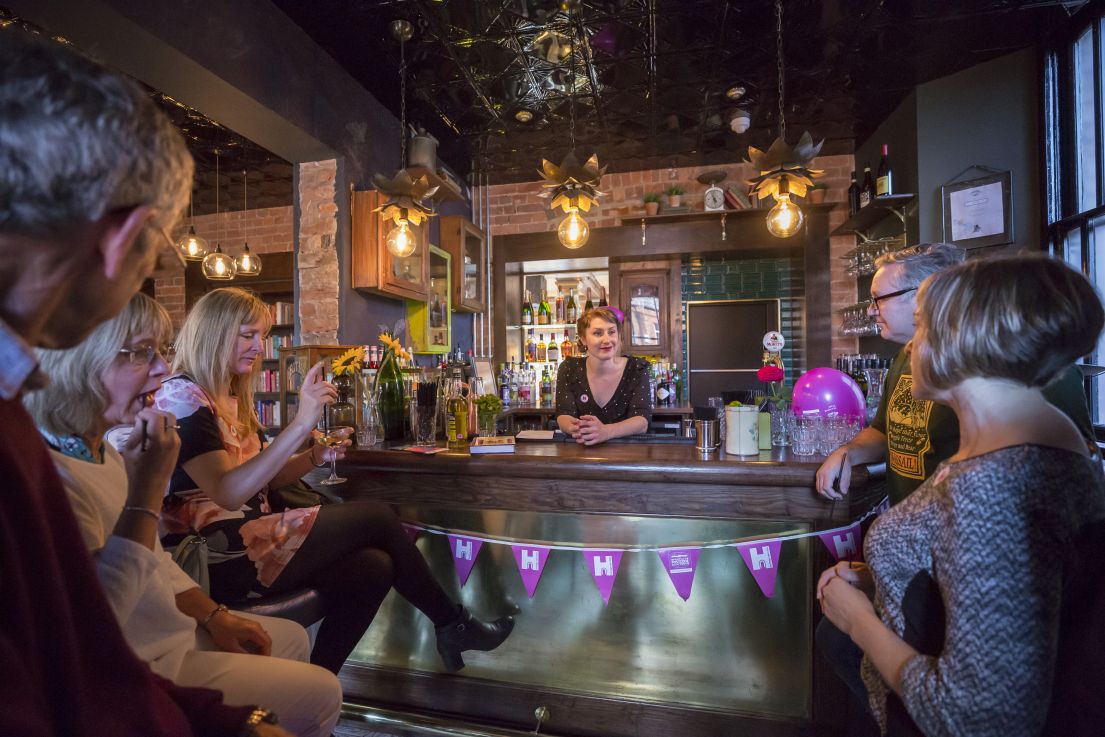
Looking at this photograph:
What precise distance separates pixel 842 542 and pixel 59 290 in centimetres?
202

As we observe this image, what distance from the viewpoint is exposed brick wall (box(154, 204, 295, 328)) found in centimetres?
616

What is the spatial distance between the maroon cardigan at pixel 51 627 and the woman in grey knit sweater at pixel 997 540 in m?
1.18

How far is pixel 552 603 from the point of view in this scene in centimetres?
211

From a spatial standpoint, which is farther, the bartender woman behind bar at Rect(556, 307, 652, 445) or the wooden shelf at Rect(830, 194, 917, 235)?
the wooden shelf at Rect(830, 194, 917, 235)

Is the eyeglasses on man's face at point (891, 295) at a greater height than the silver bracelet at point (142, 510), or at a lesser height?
greater

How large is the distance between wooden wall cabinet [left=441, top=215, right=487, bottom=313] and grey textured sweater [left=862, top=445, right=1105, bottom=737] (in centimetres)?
444

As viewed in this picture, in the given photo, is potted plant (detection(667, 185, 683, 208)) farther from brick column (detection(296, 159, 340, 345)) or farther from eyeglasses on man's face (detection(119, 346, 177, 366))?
eyeglasses on man's face (detection(119, 346, 177, 366))

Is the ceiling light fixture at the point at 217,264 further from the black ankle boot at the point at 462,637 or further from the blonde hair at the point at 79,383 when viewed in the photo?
the black ankle boot at the point at 462,637

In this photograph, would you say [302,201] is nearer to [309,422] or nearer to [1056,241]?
[309,422]

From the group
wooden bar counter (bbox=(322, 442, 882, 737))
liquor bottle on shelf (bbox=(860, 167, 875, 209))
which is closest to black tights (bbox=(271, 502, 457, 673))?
wooden bar counter (bbox=(322, 442, 882, 737))

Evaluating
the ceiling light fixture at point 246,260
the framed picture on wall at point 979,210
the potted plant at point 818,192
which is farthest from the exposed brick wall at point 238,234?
the framed picture on wall at point 979,210

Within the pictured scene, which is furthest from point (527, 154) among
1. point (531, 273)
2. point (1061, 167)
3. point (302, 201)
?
point (1061, 167)

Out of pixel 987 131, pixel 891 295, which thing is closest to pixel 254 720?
pixel 891 295

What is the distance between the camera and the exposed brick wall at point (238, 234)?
6.16 m
